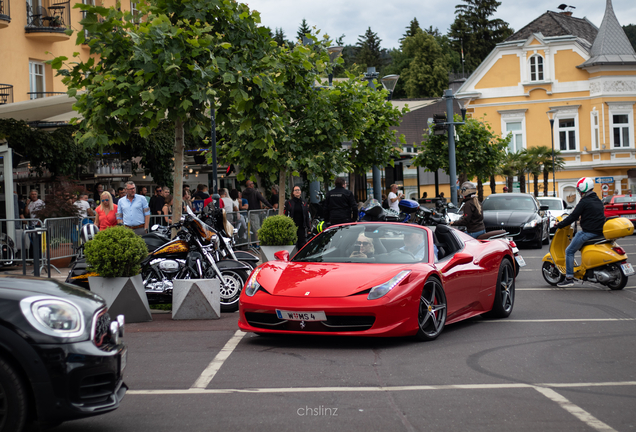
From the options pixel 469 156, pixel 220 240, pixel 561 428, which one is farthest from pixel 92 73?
pixel 469 156

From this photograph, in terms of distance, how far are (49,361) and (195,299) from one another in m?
5.73

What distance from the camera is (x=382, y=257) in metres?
8.12

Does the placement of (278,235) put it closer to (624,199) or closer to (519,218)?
(519,218)

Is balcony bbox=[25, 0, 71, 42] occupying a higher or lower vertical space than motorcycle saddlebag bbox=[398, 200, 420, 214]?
higher

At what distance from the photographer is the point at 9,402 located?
13.1ft

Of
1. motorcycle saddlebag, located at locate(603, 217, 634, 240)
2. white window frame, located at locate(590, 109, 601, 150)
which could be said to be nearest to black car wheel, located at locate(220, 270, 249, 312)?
motorcycle saddlebag, located at locate(603, 217, 634, 240)

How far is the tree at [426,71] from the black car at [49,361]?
82.4 meters

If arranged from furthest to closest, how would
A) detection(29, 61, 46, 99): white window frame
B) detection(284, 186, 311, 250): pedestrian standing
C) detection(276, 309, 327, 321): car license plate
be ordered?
detection(29, 61, 46, 99): white window frame
detection(284, 186, 311, 250): pedestrian standing
detection(276, 309, 327, 321): car license plate

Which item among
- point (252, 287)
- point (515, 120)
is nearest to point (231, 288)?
point (252, 287)

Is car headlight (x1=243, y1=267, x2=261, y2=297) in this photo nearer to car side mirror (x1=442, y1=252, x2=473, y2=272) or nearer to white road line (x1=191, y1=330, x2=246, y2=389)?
white road line (x1=191, y1=330, x2=246, y2=389)

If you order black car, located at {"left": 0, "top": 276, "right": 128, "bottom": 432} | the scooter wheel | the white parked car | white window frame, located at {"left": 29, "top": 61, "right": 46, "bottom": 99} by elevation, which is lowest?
Answer: the scooter wheel

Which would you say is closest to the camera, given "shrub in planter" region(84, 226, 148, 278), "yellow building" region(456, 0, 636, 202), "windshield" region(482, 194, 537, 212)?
"shrub in planter" region(84, 226, 148, 278)

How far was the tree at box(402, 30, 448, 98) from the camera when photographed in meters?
84.6

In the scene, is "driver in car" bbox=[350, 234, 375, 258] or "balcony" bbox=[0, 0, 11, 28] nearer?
"driver in car" bbox=[350, 234, 375, 258]
